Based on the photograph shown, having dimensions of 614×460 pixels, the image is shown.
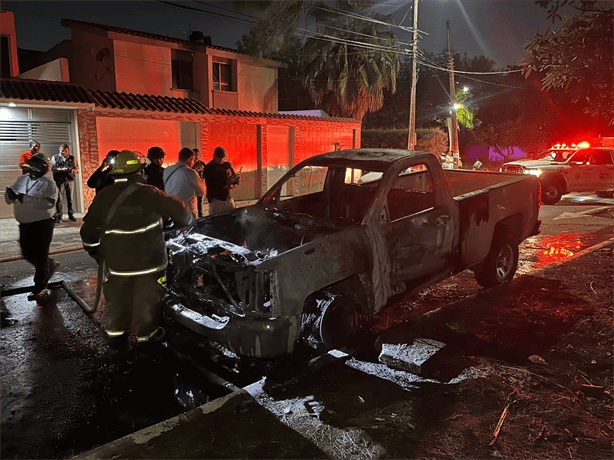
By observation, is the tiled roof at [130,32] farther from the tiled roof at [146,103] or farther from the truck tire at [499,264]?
the truck tire at [499,264]

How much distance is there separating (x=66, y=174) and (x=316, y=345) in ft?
30.4

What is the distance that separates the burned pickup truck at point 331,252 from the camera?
376cm

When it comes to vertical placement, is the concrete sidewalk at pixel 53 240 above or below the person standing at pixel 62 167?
below

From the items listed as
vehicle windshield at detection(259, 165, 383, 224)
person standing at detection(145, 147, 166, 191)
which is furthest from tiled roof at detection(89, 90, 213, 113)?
vehicle windshield at detection(259, 165, 383, 224)

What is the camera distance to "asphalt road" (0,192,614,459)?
322 centimetres

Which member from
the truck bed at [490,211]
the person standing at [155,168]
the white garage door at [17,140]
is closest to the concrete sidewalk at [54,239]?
the white garage door at [17,140]

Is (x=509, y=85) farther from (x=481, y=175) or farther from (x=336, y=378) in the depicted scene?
(x=336, y=378)

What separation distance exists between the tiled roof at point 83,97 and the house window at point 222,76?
321 centimetres

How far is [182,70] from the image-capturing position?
715 inches

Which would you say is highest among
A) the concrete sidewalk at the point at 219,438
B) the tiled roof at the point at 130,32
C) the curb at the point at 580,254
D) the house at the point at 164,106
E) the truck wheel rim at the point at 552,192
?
the tiled roof at the point at 130,32

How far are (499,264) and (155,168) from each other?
496cm

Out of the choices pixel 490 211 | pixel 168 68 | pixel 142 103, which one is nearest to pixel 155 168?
pixel 490 211

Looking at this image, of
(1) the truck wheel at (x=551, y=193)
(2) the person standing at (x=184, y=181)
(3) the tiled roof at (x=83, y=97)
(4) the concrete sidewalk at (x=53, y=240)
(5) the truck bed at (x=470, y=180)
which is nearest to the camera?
(2) the person standing at (x=184, y=181)

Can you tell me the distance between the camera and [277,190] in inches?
221
